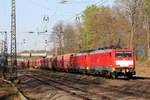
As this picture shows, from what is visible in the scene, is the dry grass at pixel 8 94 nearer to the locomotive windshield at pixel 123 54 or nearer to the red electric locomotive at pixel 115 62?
the red electric locomotive at pixel 115 62

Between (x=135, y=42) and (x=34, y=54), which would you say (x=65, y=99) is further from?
(x=34, y=54)

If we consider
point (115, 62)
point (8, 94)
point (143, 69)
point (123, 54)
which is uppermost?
point (123, 54)

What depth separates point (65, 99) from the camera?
1440cm

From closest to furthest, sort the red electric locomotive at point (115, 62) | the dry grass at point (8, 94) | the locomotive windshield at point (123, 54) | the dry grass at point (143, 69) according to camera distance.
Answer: the dry grass at point (8, 94) → the red electric locomotive at point (115, 62) → the locomotive windshield at point (123, 54) → the dry grass at point (143, 69)

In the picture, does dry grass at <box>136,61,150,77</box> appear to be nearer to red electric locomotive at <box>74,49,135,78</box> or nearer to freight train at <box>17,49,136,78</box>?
freight train at <box>17,49,136,78</box>

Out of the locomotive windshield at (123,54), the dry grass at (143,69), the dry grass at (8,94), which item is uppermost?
the locomotive windshield at (123,54)

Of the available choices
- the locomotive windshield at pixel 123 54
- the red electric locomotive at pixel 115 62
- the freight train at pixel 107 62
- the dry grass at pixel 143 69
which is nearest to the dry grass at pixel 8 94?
the red electric locomotive at pixel 115 62

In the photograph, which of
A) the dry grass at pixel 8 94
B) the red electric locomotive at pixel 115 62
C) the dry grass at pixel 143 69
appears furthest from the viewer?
the dry grass at pixel 143 69

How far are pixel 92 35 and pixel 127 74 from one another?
37602mm

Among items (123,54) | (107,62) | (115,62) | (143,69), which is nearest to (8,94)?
(115,62)

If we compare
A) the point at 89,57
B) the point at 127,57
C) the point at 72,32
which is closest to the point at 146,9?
the point at 89,57

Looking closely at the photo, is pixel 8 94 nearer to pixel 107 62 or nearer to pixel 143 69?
pixel 107 62

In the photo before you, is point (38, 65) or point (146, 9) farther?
point (38, 65)

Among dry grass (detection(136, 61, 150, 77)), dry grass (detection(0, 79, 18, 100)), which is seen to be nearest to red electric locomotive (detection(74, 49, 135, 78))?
dry grass (detection(136, 61, 150, 77))
